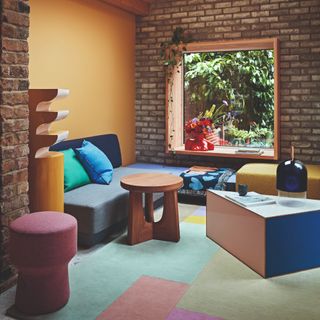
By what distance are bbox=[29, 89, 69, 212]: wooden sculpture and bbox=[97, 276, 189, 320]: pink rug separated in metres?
0.99

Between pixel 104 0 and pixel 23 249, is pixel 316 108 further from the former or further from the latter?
pixel 23 249

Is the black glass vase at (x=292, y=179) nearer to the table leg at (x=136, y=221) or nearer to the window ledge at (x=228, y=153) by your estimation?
the table leg at (x=136, y=221)

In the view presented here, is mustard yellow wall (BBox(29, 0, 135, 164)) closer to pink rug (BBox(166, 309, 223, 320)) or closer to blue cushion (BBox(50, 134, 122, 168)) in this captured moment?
blue cushion (BBox(50, 134, 122, 168))

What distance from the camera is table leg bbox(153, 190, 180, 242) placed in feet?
13.3

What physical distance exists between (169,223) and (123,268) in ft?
2.54

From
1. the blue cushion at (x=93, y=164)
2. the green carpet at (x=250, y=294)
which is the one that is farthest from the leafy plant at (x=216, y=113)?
the green carpet at (x=250, y=294)

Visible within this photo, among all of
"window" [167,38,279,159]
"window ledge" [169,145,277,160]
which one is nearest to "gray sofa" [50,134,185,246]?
"window ledge" [169,145,277,160]

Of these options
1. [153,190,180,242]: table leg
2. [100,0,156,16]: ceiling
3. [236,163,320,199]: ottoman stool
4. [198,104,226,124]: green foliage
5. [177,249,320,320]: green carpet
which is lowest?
[177,249,320,320]: green carpet

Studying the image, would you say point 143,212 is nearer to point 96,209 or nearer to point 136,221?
point 136,221

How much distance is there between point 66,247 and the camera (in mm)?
2760

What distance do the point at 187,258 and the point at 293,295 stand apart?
3.17ft

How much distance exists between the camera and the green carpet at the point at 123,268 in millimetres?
2873

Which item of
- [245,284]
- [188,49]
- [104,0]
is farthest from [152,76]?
[245,284]

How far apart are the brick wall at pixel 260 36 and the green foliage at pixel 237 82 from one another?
29 cm
